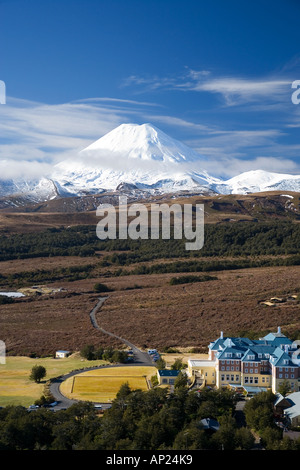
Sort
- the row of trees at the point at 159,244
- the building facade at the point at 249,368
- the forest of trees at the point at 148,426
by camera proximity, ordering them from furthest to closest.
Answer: the row of trees at the point at 159,244 < the building facade at the point at 249,368 < the forest of trees at the point at 148,426

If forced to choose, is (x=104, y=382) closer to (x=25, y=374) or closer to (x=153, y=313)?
(x=25, y=374)

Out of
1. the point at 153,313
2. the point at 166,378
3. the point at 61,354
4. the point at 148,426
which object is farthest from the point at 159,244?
the point at 148,426

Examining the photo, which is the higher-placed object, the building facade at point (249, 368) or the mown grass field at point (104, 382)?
the building facade at point (249, 368)

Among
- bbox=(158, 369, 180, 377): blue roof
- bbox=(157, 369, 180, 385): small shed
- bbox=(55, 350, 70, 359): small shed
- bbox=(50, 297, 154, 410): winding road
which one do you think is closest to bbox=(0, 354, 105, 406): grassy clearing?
bbox=(55, 350, 70, 359): small shed

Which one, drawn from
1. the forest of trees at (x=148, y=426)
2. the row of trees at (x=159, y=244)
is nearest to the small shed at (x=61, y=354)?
the forest of trees at (x=148, y=426)

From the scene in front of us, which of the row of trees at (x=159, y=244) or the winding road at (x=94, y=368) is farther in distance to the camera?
the row of trees at (x=159, y=244)

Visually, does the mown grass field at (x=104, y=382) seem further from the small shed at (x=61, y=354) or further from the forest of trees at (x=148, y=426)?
the small shed at (x=61, y=354)

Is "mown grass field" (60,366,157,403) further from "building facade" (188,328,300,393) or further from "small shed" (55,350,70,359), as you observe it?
"small shed" (55,350,70,359)

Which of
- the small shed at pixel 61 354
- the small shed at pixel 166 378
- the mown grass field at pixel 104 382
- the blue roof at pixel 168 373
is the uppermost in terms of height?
the blue roof at pixel 168 373
